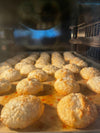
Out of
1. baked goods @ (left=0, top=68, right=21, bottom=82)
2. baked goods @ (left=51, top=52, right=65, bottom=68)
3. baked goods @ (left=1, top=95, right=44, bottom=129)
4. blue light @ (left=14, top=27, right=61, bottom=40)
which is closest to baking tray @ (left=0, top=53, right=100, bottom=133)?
baked goods @ (left=1, top=95, right=44, bottom=129)

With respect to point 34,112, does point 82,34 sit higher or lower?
higher

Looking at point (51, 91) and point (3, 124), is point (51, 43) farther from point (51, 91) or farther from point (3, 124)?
point (3, 124)

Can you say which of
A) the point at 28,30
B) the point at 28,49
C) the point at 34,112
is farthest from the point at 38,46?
the point at 34,112

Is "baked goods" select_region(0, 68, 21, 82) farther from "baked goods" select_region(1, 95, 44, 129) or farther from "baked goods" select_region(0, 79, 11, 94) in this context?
"baked goods" select_region(1, 95, 44, 129)

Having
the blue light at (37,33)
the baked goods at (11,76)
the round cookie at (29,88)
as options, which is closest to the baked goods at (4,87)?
the round cookie at (29,88)

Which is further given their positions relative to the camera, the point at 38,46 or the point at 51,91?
the point at 38,46

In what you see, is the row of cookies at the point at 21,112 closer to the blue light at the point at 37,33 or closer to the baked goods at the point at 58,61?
the baked goods at the point at 58,61

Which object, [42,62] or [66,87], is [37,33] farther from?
[66,87]
